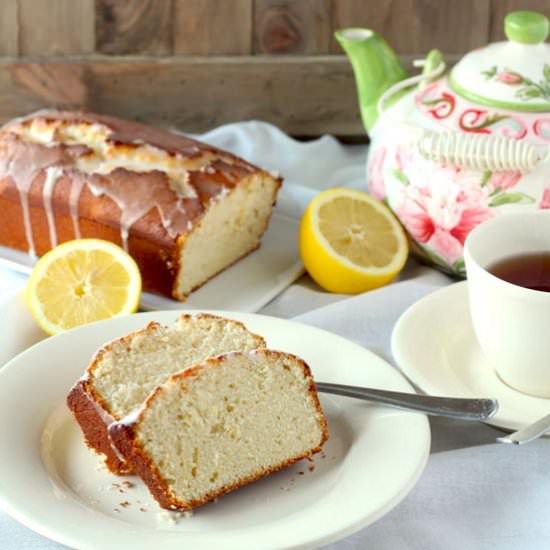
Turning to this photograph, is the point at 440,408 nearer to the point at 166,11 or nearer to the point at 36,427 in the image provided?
the point at 36,427

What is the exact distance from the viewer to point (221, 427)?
125 centimetres

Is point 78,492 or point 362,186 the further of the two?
point 362,186

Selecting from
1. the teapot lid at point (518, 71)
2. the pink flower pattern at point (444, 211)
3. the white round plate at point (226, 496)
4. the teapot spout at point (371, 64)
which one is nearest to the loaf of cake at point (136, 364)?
the white round plate at point (226, 496)

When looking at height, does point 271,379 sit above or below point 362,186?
above

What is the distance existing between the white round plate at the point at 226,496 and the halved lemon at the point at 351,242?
38 cm

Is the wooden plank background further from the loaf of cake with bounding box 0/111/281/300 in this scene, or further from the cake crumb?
the cake crumb

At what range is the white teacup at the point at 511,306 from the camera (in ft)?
4.60

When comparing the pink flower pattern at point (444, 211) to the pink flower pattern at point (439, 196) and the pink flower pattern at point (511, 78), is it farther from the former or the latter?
the pink flower pattern at point (511, 78)

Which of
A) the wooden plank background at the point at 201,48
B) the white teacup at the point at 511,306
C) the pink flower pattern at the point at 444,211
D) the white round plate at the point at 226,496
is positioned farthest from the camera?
the wooden plank background at the point at 201,48

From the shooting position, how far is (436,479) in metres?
1.39

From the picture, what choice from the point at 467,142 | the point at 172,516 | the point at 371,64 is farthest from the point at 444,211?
the point at 172,516

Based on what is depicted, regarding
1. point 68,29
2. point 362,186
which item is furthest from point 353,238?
point 68,29

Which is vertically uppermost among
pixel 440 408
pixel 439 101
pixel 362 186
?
pixel 439 101

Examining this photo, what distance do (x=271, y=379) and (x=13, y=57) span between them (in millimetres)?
1558
